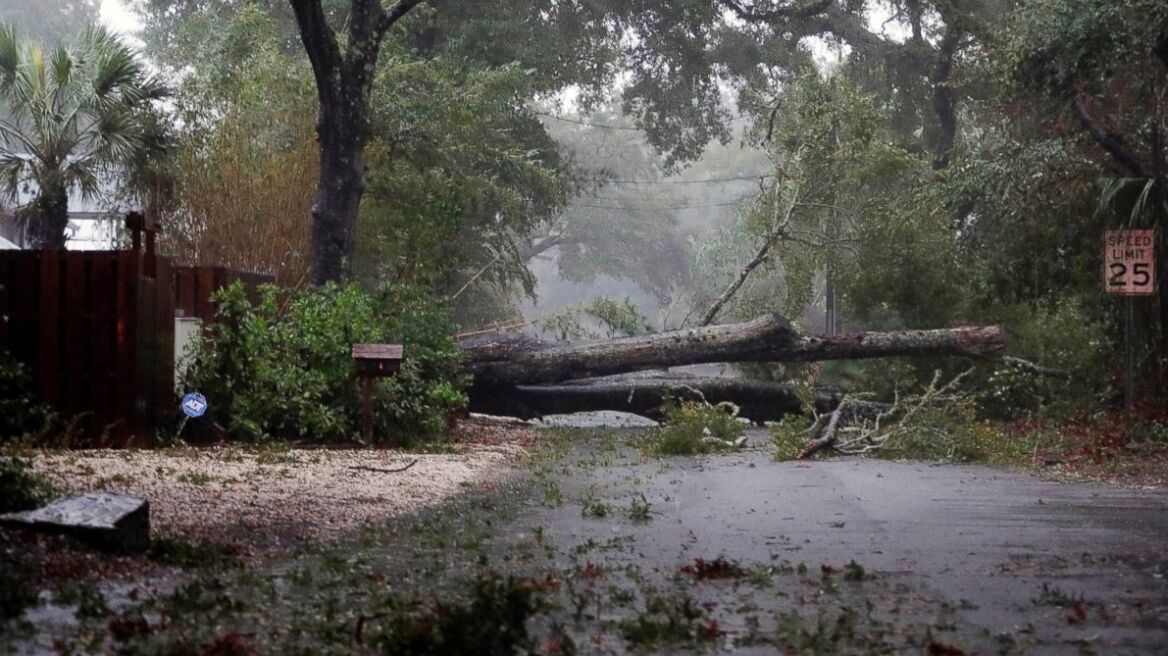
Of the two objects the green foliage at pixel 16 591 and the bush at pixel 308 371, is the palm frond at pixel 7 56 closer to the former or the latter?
the bush at pixel 308 371

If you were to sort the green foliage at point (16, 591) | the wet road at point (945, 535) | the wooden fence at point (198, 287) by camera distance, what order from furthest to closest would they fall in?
the wooden fence at point (198, 287), the wet road at point (945, 535), the green foliage at point (16, 591)

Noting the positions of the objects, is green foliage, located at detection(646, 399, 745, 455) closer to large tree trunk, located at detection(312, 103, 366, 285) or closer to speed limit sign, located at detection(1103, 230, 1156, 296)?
speed limit sign, located at detection(1103, 230, 1156, 296)

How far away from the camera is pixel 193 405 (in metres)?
15.4

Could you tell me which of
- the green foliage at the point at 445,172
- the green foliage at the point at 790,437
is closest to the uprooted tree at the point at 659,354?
the green foliage at the point at 445,172

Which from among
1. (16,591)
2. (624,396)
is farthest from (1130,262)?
(16,591)

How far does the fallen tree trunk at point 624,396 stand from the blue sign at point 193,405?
338 inches

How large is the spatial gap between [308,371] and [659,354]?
7795mm

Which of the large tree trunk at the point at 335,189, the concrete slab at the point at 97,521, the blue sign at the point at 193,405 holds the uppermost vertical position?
the large tree trunk at the point at 335,189

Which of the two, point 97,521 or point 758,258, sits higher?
point 758,258

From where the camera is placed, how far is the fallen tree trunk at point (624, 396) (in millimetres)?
23859

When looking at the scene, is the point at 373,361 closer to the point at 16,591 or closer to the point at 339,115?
the point at 339,115

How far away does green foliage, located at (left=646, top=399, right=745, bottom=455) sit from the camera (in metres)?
17.8

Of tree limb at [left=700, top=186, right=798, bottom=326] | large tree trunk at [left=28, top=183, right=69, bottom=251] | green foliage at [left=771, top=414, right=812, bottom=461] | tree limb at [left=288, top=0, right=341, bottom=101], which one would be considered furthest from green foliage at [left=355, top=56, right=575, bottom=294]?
green foliage at [left=771, top=414, right=812, bottom=461]

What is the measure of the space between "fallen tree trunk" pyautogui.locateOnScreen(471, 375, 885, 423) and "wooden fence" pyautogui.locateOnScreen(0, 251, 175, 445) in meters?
9.54
